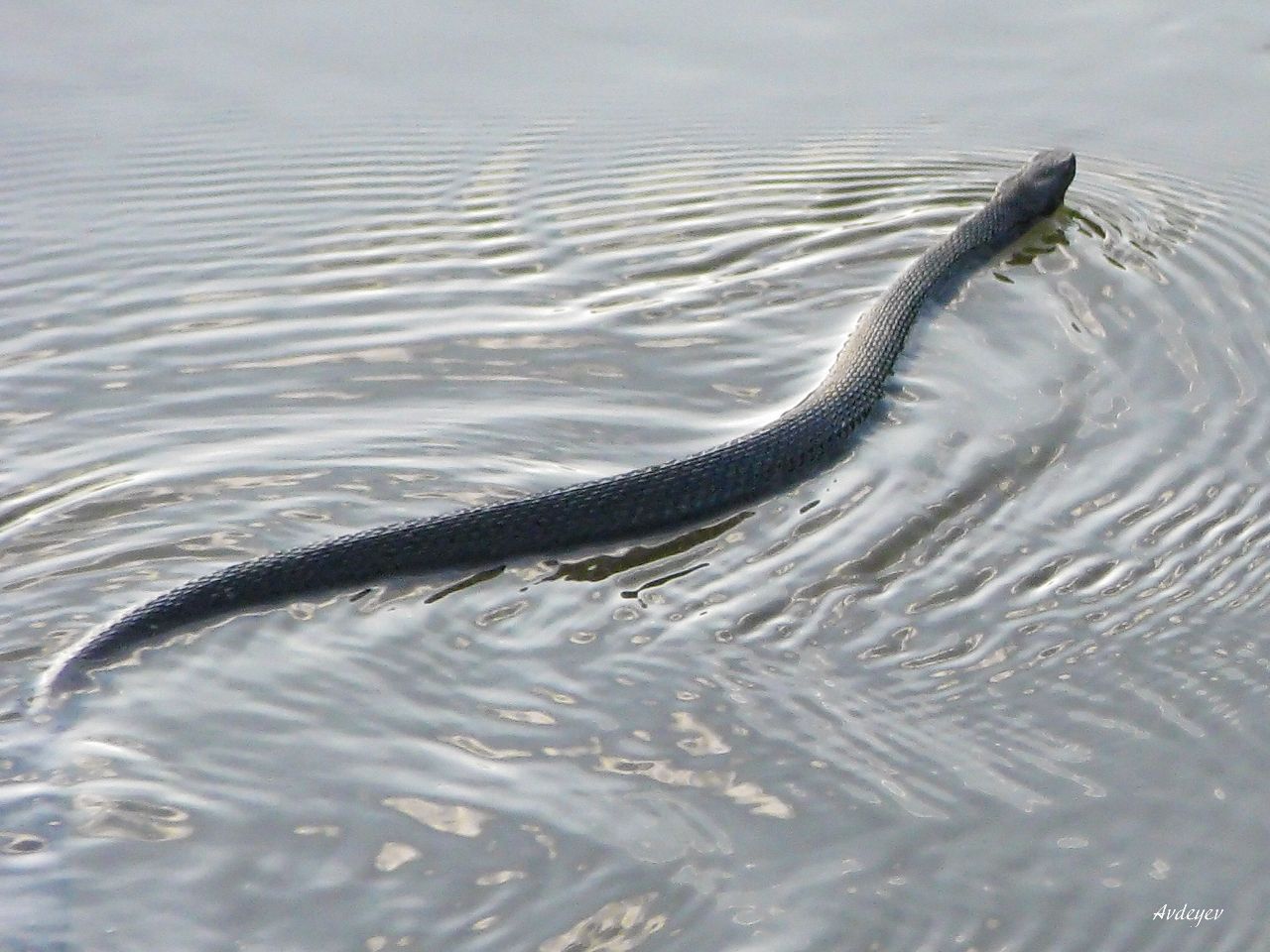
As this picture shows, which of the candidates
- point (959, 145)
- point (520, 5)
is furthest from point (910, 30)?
point (520, 5)

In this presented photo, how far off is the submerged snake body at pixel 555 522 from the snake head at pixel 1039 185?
156 cm

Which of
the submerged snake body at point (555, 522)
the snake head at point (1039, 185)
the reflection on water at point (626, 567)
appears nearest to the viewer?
the reflection on water at point (626, 567)

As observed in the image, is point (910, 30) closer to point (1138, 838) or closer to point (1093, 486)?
point (1093, 486)

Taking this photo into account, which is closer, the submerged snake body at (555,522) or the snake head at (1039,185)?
the submerged snake body at (555,522)

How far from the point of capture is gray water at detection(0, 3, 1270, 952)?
13.7 feet

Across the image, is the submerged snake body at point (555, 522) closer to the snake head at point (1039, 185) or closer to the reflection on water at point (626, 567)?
the reflection on water at point (626, 567)

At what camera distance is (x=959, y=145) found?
28.7ft

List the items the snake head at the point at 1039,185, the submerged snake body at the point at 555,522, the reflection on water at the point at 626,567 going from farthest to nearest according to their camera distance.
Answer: the snake head at the point at 1039,185
the submerged snake body at the point at 555,522
the reflection on water at the point at 626,567

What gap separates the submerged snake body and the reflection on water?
0.32ft

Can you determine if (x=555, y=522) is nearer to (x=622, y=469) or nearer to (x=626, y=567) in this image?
(x=626, y=567)

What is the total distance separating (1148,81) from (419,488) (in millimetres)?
5631

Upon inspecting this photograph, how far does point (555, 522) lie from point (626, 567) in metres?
0.27

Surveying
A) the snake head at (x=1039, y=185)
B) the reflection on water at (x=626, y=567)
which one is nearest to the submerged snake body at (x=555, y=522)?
the reflection on water at (x=626, y=567)

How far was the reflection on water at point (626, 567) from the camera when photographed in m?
4.14
